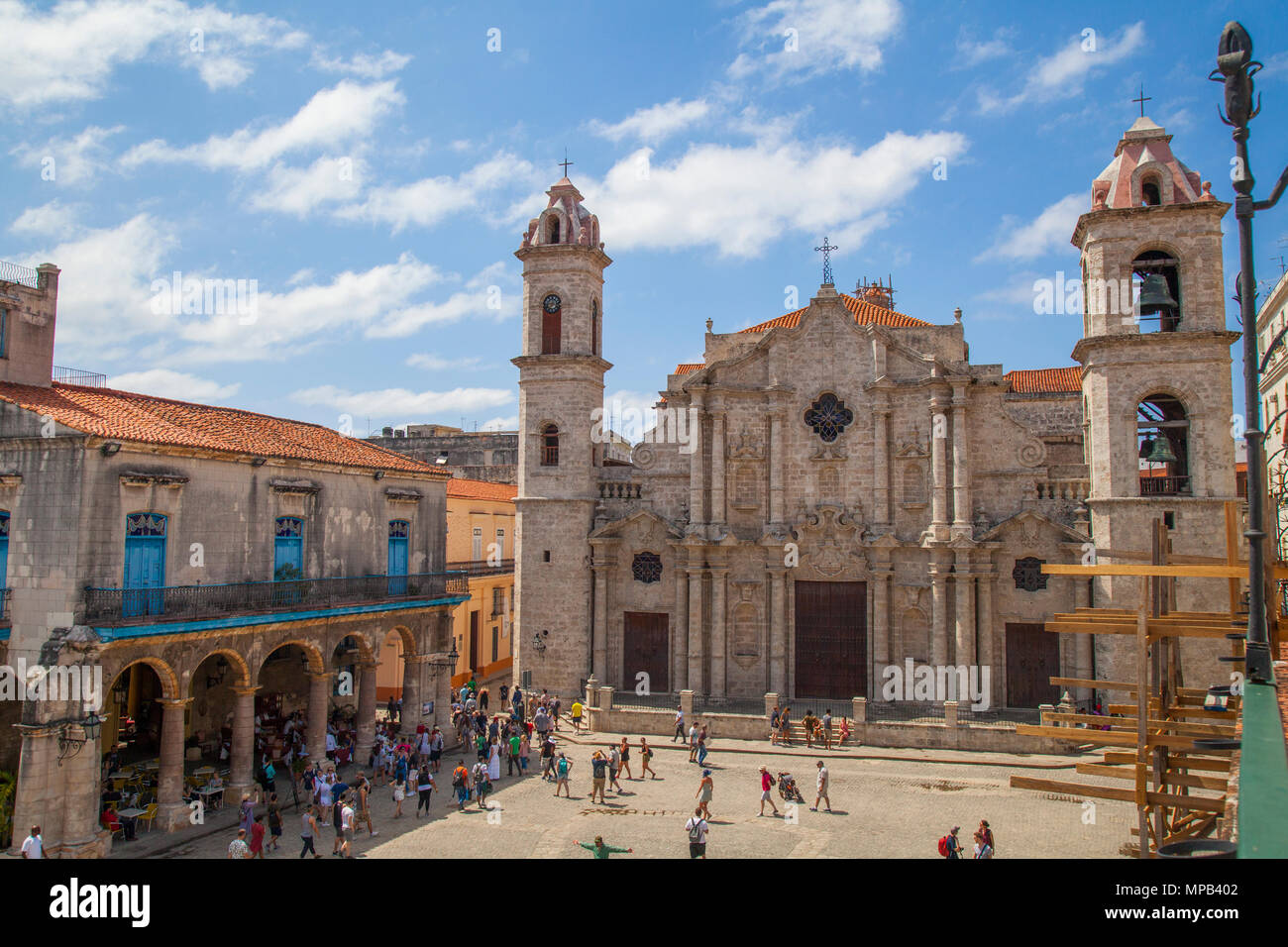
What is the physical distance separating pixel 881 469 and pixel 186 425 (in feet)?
71.4

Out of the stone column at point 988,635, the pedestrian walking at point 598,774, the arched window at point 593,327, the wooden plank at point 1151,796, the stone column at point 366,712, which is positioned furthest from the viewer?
the arched window at point 593,327

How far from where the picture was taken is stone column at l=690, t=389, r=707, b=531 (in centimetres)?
3322

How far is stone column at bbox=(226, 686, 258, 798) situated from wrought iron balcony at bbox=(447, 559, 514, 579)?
50.6 feet

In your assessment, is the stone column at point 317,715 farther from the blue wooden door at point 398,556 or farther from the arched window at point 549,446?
the arched window at point 549,446

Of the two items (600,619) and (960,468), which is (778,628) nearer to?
(600,619)

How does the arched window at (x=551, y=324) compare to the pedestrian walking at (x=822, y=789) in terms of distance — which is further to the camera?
the arched window at (x=551, y=324)

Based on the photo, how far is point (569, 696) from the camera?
32.9 metres

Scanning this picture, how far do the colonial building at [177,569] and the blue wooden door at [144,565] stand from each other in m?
0.05

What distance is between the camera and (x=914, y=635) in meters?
31.6

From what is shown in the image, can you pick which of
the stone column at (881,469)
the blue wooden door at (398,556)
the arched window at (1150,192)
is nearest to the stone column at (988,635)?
the stone column at (881,469)

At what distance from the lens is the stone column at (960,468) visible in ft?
100

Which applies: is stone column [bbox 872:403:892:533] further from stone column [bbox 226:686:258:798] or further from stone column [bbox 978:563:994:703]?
stone column [bbox 226:686:258:798]

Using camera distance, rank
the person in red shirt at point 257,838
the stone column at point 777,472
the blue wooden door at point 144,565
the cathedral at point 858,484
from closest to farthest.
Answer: the person in red shirt at point 257,838, the blue wooden door at point 144,565, the cathedral at point 858,484, the stone column at point 777,472
